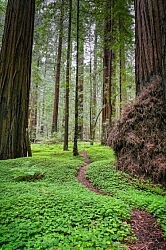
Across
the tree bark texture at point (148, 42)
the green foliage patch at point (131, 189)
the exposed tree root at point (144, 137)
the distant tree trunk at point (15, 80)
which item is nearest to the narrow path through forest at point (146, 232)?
the green foliage patch at point (131, 189)

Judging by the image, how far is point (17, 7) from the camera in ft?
23.9

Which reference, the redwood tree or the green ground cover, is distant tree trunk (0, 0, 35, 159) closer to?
the green ground cover

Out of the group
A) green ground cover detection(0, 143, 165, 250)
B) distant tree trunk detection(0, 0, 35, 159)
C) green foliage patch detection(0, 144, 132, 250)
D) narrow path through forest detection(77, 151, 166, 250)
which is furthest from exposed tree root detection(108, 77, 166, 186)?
distant tree trunk detection(0, 0, 35, 159)

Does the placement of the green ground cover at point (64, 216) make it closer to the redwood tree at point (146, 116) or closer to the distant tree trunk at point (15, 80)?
the redwood tree at point (146, 116)

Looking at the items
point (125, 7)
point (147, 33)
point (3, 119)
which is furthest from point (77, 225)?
point (125, 7)

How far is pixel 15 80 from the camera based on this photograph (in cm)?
718

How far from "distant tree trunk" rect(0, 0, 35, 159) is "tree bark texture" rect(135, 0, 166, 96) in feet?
13.0

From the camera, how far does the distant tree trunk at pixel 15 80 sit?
6.94 meters

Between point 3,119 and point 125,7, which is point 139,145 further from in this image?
point 125,7

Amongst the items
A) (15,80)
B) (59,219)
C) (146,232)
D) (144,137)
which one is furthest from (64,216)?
(15,80)

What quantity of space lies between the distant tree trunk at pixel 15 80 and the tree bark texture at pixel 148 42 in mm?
3969

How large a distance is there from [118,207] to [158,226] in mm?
611

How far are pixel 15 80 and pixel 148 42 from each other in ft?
14.3

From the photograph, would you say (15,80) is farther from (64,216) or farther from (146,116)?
(64,216)
